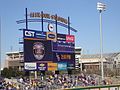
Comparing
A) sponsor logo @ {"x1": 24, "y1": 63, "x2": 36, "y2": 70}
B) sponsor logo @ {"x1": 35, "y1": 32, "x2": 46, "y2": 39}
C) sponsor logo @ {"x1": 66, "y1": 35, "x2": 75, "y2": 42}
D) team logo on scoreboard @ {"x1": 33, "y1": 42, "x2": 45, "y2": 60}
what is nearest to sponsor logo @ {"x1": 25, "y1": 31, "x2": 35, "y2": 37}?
sponsor logo @ {"x1": 35, "y1": 32, "x2": 46, "y2": 39}

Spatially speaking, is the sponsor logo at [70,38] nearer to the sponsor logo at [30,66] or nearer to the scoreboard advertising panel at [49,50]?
the scoreboard advertising panel at [49,50]

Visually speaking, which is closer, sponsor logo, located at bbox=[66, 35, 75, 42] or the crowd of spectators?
the crowd of spectators

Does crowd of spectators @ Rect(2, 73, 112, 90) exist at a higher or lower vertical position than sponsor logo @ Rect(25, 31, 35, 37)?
lower

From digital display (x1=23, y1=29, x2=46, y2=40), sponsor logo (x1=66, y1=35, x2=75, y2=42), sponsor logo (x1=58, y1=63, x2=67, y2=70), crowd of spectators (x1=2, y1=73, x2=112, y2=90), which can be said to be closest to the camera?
crowd of spectators (x1=2, y1=73, x2=112, y2=90)

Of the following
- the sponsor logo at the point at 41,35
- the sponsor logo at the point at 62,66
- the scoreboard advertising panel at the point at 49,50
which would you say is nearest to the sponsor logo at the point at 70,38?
the scoreboard advertising panel at the point at 49,50

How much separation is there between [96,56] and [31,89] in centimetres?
8075

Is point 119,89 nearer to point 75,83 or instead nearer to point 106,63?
point 75,83

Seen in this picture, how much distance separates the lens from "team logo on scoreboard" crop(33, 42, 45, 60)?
30.0 metres

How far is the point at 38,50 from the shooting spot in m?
30.5

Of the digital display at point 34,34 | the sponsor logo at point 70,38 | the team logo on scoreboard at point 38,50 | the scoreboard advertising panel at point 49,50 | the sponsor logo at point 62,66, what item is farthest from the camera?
the sponsor logo at point 70,38

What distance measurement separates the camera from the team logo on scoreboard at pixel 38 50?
30.0 m

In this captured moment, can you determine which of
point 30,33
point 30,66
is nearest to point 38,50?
point 30,66

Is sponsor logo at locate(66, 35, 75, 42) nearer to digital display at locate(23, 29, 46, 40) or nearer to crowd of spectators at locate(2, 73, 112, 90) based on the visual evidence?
digital display at locate(23, 29, 46, 40)

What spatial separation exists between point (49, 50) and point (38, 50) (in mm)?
1458
